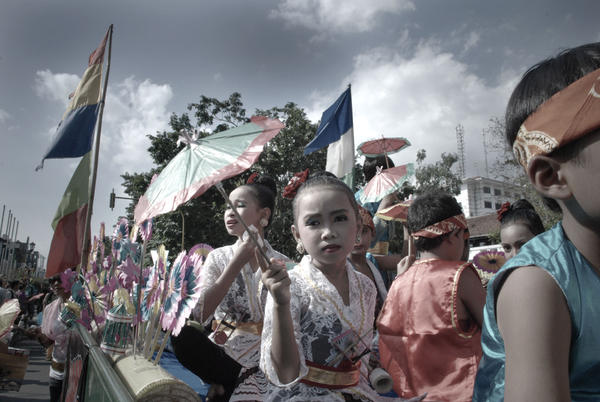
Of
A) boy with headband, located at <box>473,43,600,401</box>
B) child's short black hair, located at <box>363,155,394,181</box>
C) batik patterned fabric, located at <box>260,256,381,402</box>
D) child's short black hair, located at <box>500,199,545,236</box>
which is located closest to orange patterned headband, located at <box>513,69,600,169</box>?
boy with headband, located at <box>473,43,600,401</box>

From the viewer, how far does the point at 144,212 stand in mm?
1449

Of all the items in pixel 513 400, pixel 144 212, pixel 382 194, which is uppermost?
pixel 382 194

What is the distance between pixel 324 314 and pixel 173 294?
75cm

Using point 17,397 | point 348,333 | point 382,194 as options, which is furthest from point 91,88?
point 17,397

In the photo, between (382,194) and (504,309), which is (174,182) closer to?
(504,309)

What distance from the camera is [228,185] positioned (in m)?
13.5

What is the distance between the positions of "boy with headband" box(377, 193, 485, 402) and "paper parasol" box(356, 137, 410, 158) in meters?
3.27

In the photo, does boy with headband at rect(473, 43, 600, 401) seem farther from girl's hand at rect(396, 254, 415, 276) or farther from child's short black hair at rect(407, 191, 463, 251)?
girl's hand at rect(396, 254, 415, 276)

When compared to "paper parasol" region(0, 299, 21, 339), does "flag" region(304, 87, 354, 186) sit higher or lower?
higher

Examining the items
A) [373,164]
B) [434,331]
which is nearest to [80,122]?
[373,164]

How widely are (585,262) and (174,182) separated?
1.19m

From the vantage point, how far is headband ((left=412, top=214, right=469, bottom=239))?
227 centimetres

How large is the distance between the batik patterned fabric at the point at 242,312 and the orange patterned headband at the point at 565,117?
1740mm

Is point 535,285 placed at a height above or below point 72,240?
below
